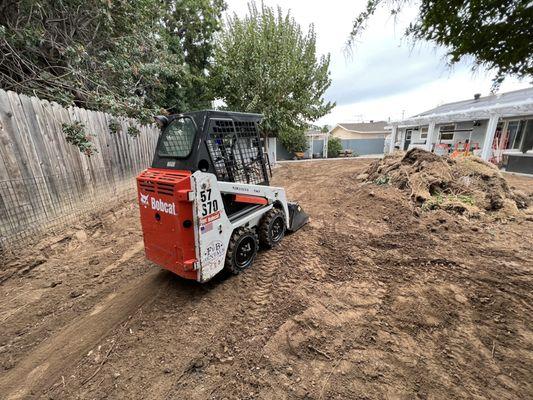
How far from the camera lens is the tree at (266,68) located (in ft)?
38.3

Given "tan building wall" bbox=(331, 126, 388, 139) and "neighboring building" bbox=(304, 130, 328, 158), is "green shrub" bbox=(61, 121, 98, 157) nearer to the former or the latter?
"neighboring building" bbox=(304, 130, 328, 158)

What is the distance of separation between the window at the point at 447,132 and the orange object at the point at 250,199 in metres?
17.1

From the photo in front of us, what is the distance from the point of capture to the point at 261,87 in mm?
11688

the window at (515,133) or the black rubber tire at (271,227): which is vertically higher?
the window at (515,133)

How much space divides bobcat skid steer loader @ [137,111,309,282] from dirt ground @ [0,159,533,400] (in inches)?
20.2

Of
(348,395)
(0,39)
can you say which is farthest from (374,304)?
(0,39)

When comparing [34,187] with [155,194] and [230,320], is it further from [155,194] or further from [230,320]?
[230,320]

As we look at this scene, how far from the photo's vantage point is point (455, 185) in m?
6.04

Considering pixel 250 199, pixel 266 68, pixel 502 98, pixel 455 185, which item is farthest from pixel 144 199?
pixel 502 98

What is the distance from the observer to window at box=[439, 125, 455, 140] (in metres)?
15.1

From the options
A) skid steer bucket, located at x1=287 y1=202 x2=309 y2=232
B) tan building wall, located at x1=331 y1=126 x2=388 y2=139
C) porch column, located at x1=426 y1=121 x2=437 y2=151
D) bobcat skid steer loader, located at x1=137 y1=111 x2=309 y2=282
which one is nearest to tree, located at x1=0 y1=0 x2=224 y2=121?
bobcat skid steer loader, located at x1=137 y1=111 x2=309 y2=282

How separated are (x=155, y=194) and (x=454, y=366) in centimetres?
327

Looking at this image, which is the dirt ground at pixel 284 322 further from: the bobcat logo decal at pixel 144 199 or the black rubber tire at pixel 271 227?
the bobcat logo decal at pixel 144 199

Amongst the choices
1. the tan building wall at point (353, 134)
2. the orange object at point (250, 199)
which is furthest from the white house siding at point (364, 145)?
the orange object at point (250, 199)
